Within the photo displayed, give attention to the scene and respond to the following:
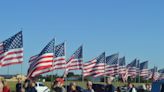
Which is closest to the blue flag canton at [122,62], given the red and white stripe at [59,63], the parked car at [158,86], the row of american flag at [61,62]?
the row of american flag at [61,62]

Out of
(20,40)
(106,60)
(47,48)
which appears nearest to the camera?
(20,40)

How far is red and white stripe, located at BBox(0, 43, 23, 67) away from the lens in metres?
25.1

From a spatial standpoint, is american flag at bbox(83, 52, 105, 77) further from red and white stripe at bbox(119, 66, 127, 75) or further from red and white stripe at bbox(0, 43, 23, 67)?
red and white stripe at bbox(0, 43, 23, 67)

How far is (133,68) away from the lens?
56.4 meters

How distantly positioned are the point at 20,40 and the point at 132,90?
8729 millimetres

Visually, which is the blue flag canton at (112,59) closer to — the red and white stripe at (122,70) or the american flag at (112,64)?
the american flag at (112,64)

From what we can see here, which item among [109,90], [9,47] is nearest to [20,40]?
[9,47]

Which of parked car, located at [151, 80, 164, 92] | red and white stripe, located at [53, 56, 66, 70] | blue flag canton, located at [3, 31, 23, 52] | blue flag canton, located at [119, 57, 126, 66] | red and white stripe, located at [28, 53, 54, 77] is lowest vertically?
parked car, located at [151, 80, 164, 92]

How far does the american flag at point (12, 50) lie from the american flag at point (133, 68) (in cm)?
2874

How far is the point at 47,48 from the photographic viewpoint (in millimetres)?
28953

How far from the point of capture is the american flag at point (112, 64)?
4586cm

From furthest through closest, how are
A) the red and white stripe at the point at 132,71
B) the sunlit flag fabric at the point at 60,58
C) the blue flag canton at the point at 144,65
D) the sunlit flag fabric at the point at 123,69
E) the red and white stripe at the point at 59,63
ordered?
→ 1. the blue flag canton at the point at 144,65
2. the red and white stripe at the point at 132,71
3. the sunlit flag fabric at the point at 123,69
4. the sunlit flag fabric at the point at 60,58
5. the red and white stripe at the point at 59,63

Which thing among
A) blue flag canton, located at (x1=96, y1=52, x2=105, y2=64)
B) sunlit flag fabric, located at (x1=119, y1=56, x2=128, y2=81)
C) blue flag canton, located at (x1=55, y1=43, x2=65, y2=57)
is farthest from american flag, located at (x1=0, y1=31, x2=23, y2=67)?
sunlit flag fabric, located at (x1=119, y1=56, x2=128, y2=81)

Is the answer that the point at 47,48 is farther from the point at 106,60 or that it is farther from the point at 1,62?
the point at 106,60
